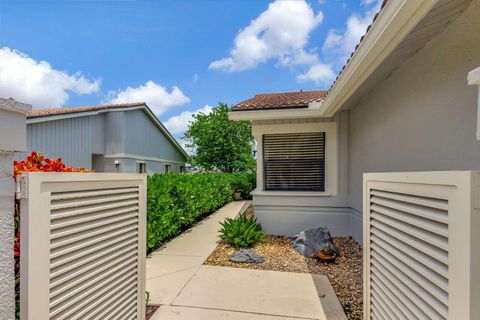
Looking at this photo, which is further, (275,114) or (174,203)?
(174,203)

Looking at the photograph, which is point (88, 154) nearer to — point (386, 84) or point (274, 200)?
point (274, 200)

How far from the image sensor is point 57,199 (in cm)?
152

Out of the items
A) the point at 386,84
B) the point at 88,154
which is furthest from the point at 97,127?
the point at 386,84

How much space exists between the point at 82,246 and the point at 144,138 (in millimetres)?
16457

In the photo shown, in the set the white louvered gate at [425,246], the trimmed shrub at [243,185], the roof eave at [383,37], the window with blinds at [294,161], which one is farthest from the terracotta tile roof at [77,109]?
the white louvered gate at [425,246]

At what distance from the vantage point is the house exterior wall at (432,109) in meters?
2.43

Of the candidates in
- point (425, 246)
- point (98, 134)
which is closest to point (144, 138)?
point (98, 134)

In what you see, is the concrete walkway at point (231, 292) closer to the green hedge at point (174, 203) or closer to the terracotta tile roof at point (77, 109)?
the green hedge at point (174, 203)

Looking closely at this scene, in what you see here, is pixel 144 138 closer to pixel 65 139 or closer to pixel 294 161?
pixel 65 139

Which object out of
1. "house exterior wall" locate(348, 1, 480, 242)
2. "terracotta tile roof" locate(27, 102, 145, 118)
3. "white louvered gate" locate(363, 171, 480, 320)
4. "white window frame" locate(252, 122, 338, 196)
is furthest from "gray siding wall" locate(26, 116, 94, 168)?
"white louvered gate" locate(363, 171, 480, 320)

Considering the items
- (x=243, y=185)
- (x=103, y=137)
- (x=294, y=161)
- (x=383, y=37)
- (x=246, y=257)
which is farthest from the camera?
(x=243, y=185)

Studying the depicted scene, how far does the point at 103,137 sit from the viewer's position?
14.4 meters

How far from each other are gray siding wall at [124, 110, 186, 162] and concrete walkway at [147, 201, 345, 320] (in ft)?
38.2

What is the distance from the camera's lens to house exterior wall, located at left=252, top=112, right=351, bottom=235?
21.4 feet
